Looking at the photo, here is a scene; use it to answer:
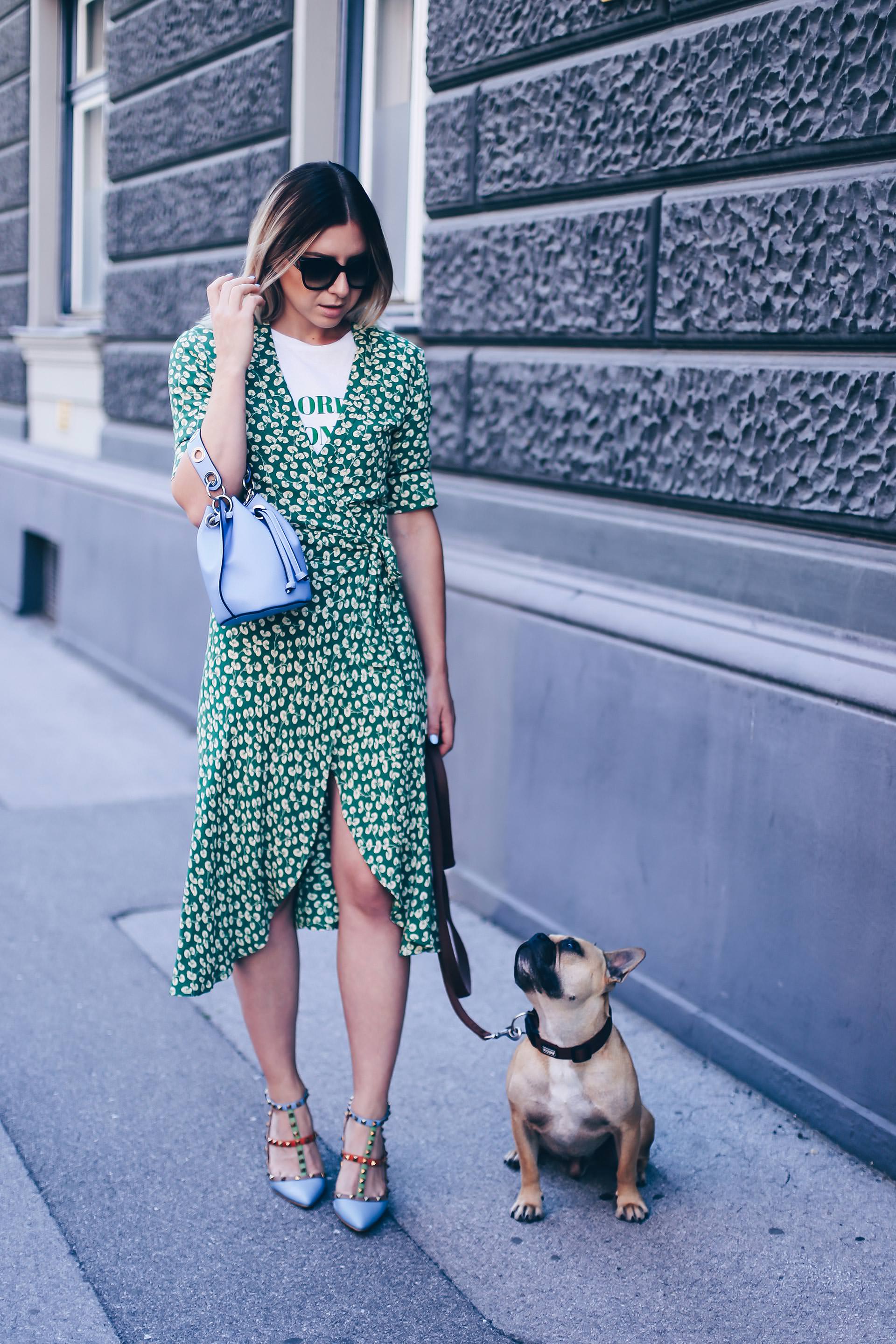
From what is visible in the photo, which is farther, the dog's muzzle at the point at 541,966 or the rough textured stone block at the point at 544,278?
the rough textured stone block at the point at 544,278

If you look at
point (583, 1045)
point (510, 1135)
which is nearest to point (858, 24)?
point (583, 1045)

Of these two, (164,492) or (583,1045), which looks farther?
(164,492)

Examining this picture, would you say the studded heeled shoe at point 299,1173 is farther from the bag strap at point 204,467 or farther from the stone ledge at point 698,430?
the stone ledge at point 698,430

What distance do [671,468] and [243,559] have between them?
1.55 m

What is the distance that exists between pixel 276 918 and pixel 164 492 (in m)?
3.98

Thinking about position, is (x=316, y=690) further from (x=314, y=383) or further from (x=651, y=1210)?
(x=651, y=1210)

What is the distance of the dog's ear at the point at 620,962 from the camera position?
2.42 meters

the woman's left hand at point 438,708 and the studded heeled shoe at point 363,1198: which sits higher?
the woman's left hand at point 438,708

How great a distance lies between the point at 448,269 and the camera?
426 cm

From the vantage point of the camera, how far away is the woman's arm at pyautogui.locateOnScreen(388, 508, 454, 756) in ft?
8.37

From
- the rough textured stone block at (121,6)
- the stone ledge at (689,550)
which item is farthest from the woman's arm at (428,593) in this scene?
the rough textured stone block at (121,6)

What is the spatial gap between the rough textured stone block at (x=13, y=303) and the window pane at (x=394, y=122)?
13.7ft

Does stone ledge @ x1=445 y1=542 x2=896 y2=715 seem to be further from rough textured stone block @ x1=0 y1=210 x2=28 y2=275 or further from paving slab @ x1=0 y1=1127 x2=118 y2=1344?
rough textured stone block @ x1=0 y1=210 x2=28 y2=275

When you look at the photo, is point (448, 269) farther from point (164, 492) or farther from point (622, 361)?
point (164, 492)
